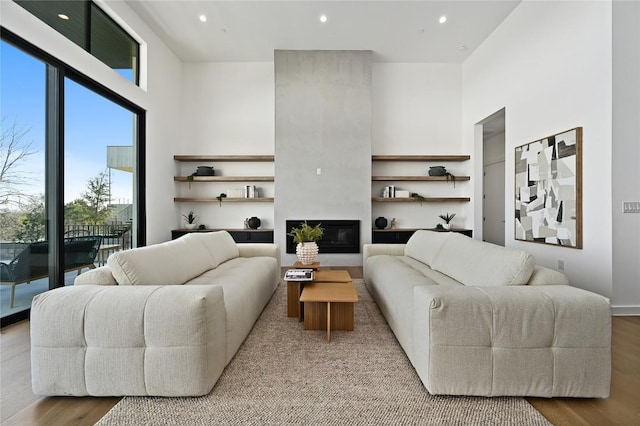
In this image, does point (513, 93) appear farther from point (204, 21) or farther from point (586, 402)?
point (204, 21)

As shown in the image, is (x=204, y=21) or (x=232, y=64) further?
(x=232, y=64)

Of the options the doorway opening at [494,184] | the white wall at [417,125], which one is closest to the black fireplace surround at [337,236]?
the white wall at [417,125]

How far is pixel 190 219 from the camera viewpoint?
548 cm

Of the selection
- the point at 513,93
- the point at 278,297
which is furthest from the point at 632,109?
the point at 278,297

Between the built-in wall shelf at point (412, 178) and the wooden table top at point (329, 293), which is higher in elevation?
the built-in wall shelf at point (412, 178)

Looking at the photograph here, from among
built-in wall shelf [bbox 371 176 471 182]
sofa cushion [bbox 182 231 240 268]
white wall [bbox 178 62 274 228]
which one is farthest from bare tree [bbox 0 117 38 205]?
built-in wall shelf [bbox 371 176 471 182]

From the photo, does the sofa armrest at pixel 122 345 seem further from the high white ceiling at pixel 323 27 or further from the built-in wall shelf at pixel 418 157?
the built-in wall shelf at pixel 418 157

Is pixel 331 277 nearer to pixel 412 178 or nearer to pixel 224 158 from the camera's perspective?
pixel 412 178

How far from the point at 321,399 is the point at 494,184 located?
651 cm

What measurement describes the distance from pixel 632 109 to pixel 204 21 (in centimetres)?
526

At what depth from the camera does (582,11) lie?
9.55ft

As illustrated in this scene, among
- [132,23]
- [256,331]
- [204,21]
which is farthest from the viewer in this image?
[204,21]

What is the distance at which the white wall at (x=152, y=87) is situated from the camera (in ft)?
9.73

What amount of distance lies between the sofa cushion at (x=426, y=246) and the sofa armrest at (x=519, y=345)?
1438mm
